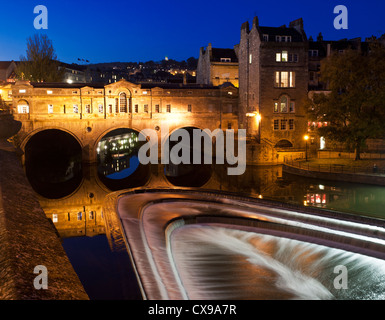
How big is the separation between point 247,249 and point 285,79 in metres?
31.6

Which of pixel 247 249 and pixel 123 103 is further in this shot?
pixel 123 103

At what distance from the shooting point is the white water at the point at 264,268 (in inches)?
523

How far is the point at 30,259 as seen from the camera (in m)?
11.8

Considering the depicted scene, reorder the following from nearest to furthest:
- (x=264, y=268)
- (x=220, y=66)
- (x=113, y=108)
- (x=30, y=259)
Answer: (x=30, y=259) → (x=264, y=268) → (x=113, y=108) → (x=220, y=66)

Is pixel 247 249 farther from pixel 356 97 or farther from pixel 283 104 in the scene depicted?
pixel 283 104

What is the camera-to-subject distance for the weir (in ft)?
44.0

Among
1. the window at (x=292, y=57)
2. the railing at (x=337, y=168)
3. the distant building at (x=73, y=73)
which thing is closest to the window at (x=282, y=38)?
the window at (x=292, y=57)

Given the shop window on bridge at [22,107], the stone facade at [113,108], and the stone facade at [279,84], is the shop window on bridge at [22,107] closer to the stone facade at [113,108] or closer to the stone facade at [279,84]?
the stone facade at [113,108]

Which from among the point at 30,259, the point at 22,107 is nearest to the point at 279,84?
the point at 22,107

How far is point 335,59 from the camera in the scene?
35281mm

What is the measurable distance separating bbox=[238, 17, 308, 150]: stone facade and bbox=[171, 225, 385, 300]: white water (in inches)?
1047

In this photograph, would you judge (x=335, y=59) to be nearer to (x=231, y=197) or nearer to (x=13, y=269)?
(x=231, y=197)
